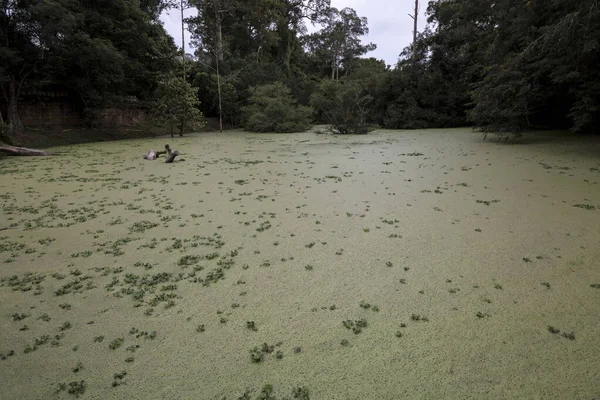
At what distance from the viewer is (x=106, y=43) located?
10.3m

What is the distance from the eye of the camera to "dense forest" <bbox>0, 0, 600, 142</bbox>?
276 inches

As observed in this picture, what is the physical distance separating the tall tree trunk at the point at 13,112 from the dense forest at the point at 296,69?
32mm

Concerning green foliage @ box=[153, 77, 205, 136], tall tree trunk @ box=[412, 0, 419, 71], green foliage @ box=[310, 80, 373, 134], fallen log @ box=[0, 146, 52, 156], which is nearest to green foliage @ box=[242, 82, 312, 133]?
green foliage @ box=[310, 80, 373, 134]

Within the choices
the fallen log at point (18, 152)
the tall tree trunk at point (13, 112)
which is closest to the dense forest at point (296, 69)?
the tall tree trunk at point (13, 112)

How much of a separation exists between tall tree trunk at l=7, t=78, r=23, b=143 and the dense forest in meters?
0.03

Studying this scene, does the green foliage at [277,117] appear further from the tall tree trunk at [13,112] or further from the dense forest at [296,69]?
the tall tree trunk at [13,112]

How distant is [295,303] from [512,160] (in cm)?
509

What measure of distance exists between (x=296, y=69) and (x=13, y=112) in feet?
52.9

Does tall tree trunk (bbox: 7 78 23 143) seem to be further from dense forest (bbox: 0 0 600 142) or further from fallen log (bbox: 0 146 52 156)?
fallen log (bbox: 0 146 52 156)

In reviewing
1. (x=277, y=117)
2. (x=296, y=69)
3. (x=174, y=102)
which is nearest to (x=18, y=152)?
(x=174, y=102)

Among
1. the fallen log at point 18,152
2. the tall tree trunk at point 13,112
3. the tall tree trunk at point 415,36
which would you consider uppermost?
the tall tree trunk at point 415,36

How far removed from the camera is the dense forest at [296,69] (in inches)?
276

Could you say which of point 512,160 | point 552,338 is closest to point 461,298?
point 552,338

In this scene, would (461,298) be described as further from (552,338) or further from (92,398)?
(92,398)
